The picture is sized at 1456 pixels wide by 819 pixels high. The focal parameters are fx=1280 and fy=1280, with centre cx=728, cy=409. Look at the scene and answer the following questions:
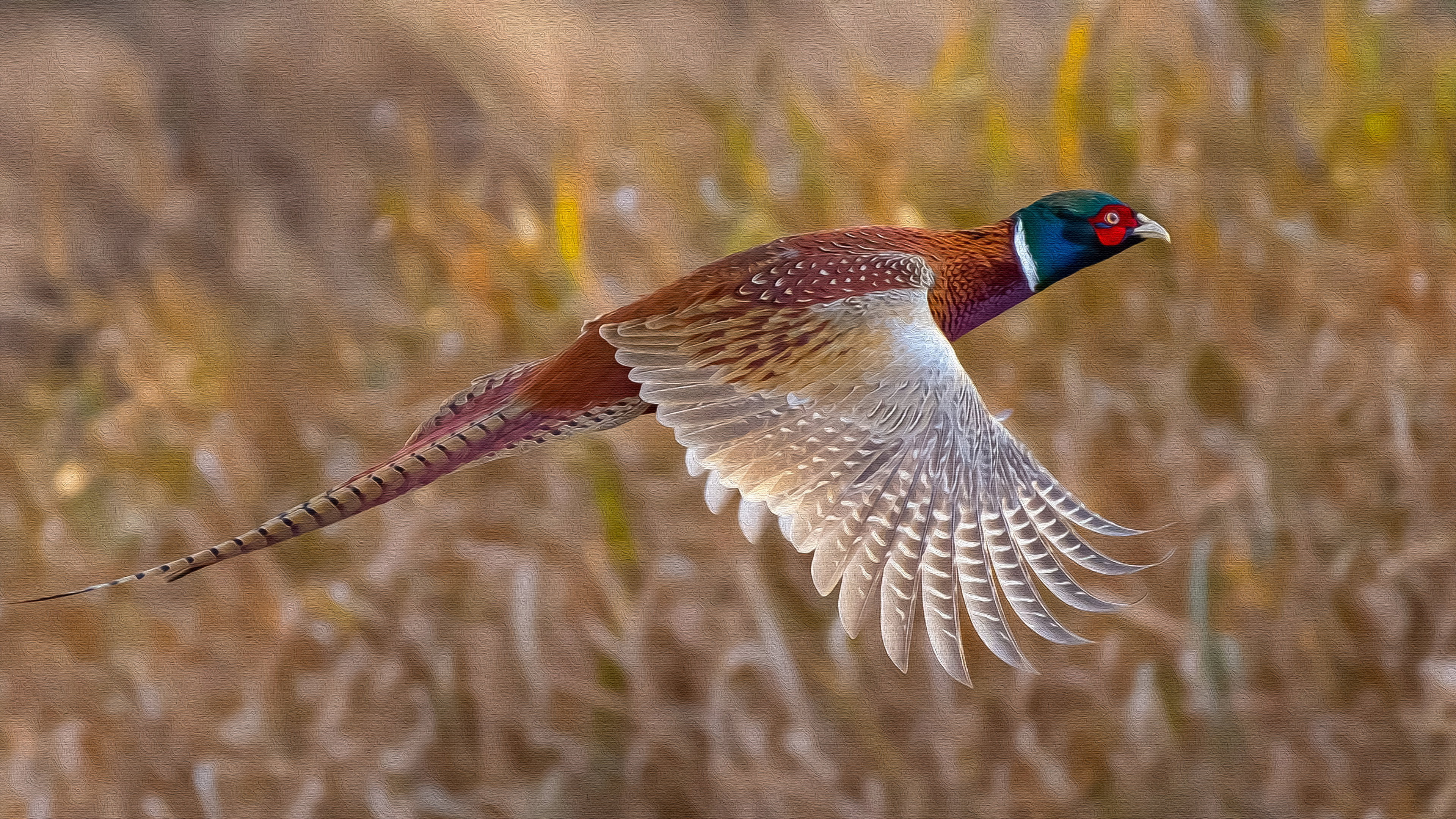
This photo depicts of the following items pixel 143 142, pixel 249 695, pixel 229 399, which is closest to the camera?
pixel 249 695

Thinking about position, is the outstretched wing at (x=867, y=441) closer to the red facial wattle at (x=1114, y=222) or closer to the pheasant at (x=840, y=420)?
the pheasant at (x=840, y=420)

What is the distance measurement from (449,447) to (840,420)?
1.41 ft

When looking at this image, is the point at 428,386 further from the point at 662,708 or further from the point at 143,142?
the point at 143,142

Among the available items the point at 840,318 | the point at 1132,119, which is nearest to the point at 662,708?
the point at 840,318

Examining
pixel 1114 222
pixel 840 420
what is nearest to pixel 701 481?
pixel 840 420

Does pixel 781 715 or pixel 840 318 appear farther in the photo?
pixel 781 715

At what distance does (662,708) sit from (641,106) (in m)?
1.14

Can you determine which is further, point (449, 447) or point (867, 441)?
point (867, 441)

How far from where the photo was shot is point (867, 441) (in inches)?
56.1

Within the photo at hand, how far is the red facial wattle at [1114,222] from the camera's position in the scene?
1558mm

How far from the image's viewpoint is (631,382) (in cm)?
142

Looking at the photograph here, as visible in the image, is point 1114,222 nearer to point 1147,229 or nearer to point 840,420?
point 1147,229

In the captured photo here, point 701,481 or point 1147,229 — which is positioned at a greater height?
point 701,481

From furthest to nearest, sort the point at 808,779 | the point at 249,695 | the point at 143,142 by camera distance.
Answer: the point at 143,142 < the point at 249,695 < the point at 808,779
